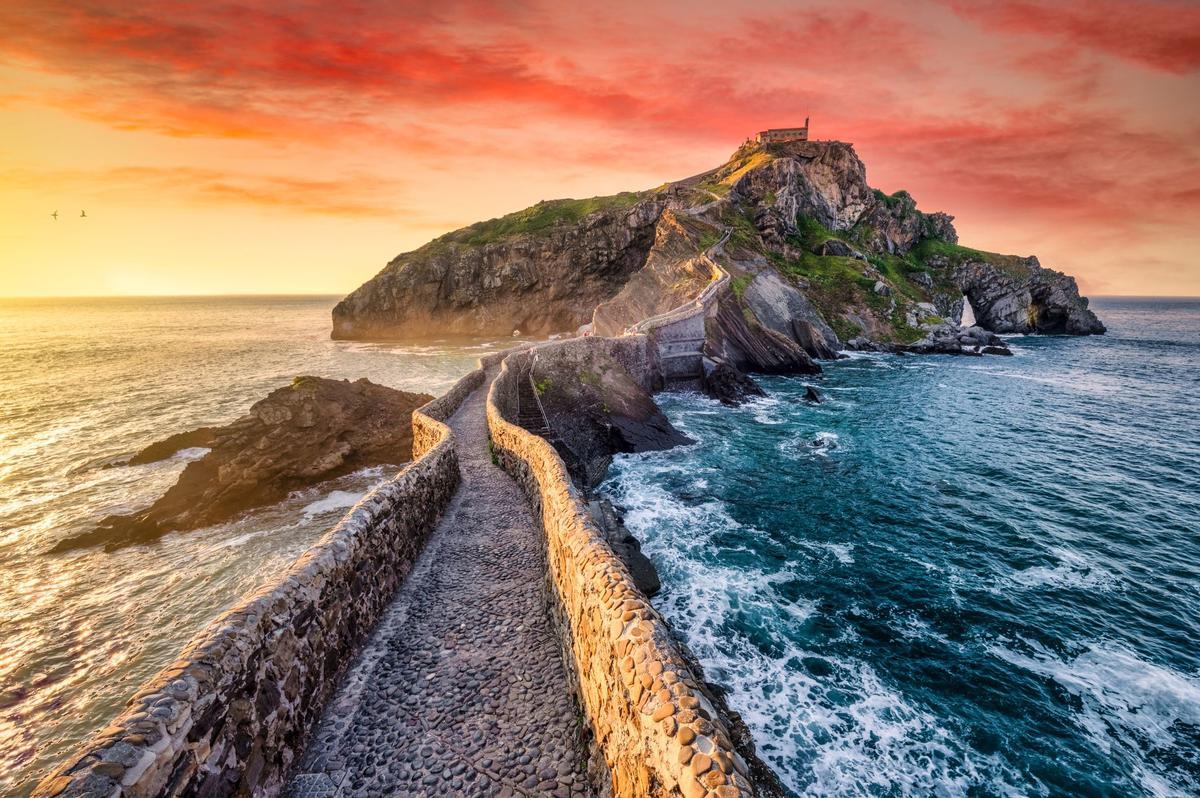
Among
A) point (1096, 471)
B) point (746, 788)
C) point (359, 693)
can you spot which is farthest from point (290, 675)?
point (1096, 471)

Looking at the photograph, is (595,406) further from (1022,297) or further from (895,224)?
(1022,297)

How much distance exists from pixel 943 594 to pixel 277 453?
103 ft

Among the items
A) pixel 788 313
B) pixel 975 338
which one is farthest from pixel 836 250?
pixel 975 338

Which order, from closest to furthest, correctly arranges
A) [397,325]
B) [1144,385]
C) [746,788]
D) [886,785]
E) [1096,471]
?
[746,788], [886,785], [1096,471], [1144,385], [397,325]

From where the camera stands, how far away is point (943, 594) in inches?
631

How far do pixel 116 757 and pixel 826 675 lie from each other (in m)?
14.5

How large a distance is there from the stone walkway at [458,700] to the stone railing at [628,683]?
676 millimetres

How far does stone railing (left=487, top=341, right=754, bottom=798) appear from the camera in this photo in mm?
4840

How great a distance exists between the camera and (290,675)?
24.5ft

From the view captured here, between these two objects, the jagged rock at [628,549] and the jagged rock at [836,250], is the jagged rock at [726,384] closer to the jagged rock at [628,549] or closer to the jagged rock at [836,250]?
the jagged rock at [628,549]

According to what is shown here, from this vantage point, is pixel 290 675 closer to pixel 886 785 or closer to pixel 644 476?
pixel 886 785

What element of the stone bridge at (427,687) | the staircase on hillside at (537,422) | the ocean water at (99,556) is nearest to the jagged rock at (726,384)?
the staircase on hillside at (537,422)

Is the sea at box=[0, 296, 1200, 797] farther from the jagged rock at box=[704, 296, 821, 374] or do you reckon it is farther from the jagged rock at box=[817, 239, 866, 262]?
the jagged rock at box=[817, 239, 866, 262]

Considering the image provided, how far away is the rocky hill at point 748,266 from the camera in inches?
2387
